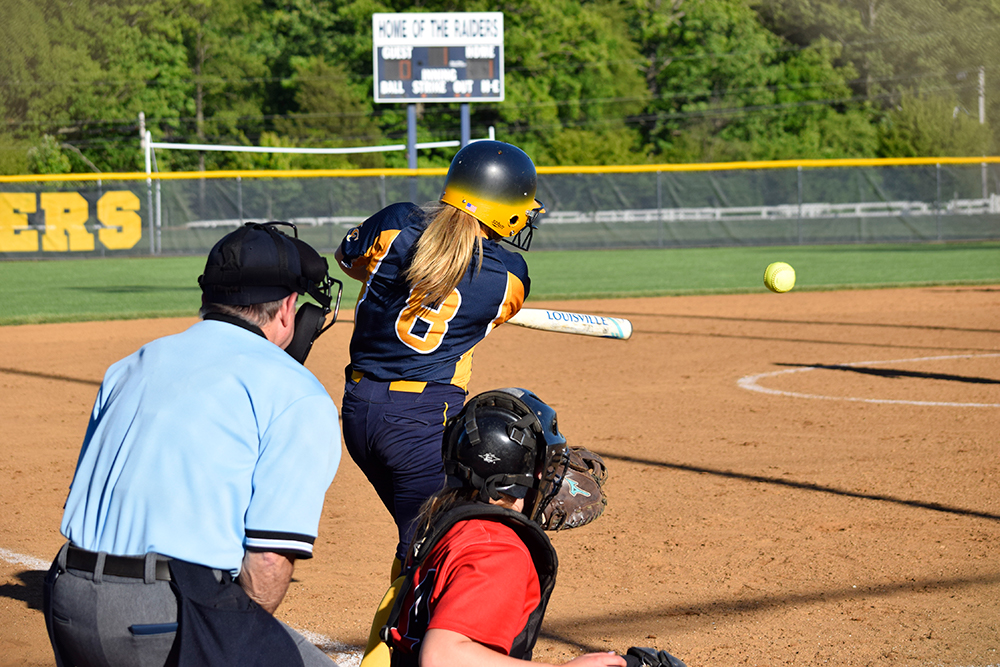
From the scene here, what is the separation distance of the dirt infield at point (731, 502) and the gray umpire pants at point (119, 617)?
170 cm

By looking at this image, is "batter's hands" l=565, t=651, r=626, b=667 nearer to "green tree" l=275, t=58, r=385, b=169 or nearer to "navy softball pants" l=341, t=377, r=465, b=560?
"navy softball pants" l=341, t=377, r=465, b=560

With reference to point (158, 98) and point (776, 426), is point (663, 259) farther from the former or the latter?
point (158, 98)

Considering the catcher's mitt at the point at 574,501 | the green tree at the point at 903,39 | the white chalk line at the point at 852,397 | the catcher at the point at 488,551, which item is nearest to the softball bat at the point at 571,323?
the catcher's mitt at the point at 574,501

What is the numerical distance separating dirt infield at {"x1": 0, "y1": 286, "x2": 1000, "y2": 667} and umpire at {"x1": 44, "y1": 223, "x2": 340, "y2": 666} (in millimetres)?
1695

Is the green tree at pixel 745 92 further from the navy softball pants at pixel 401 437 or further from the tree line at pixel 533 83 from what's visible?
the navy softball pants at pixel 401 437

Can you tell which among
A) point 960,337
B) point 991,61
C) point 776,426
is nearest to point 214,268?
point 776,426

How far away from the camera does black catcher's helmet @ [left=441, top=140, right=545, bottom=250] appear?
361 cm

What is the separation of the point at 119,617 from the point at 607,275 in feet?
63.9

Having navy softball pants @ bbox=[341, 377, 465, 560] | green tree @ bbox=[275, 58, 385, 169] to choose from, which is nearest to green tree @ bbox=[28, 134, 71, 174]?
green tree @ bbox=[275, 58, 385, 169]

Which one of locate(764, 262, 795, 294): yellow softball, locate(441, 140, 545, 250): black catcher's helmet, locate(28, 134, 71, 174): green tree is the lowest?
locate(764, 262, 795, 294): yellow softball

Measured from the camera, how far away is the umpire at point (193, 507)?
2197mm

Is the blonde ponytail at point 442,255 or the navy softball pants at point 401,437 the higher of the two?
the blonde ponytail at point 442,255

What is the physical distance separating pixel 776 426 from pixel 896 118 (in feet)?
166

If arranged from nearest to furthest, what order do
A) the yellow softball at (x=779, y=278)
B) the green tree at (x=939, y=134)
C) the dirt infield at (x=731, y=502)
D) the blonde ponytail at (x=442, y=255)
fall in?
the blonde ponytail at (x=442, y=255) < the dirt infield at (x=731, y=502) < the yellow softball at (x=779, y=278) < the green tree at (x=939, y=134)
